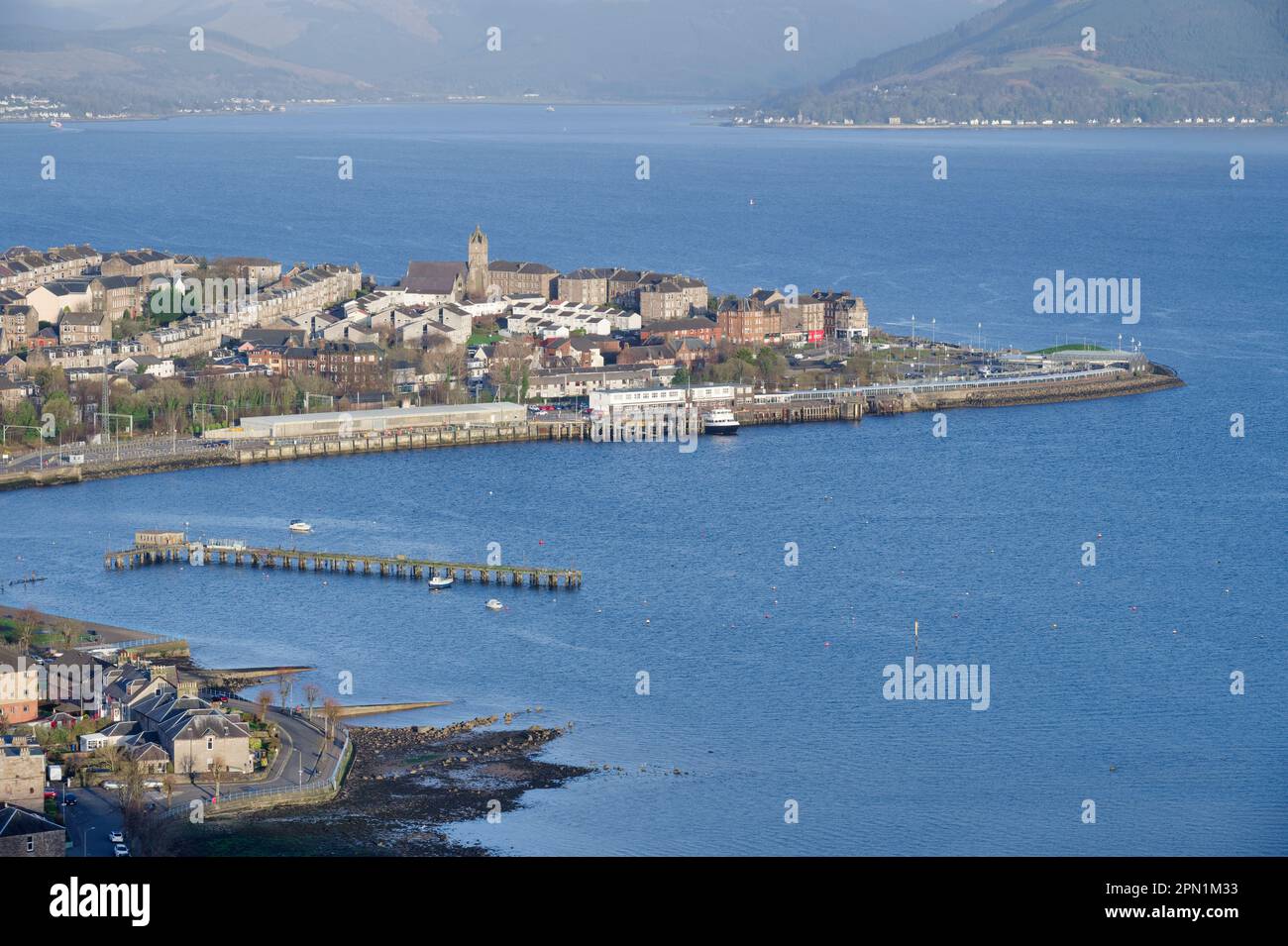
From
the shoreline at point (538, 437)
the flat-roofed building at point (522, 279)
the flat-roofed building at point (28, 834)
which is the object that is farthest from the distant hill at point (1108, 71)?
the flat-roofed building at point (28, 834)


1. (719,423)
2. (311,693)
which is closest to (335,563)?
(311,693)

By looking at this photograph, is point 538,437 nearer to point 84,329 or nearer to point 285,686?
point 84,329

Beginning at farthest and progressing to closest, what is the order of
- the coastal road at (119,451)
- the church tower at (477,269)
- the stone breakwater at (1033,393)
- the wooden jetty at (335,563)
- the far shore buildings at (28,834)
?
the church tower at (477,269)
the stone breakwater at (1033,393)
the coastal road at (119,451)
the wooden jetty at (335,563)
the far shore buildings at (28,834)

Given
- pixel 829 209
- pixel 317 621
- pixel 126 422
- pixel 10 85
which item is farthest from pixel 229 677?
pixel 10 85

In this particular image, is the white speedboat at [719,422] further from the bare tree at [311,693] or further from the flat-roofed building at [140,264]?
the bare tree at [311,693]
